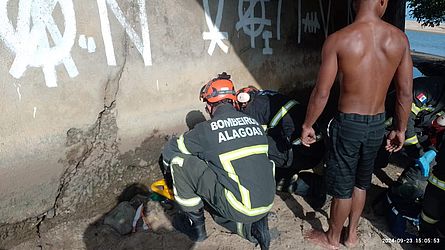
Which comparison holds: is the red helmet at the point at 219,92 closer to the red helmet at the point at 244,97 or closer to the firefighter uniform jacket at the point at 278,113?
the red helmet at the point at 244,97

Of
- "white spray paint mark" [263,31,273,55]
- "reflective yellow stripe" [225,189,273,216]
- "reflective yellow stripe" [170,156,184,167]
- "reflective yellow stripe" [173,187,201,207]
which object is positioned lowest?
"reflective yellow stripe" [173,187,201,207]

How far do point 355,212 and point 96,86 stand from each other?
7.62 feet

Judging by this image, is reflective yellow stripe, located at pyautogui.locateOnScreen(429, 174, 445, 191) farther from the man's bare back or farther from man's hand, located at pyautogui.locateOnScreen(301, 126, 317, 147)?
man's hand, located at pyautogui.locateOnScreen(301, 126, 317, 147)

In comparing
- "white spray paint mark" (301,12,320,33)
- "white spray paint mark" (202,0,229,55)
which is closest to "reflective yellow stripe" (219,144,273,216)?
"white spray paint mark" (202,0,229,55)

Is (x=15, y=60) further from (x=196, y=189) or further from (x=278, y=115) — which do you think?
(x=278, y=115)

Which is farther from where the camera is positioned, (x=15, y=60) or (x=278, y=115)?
(x=278, y=115)

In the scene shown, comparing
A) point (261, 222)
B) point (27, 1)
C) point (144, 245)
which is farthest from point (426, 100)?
point (27, 1)

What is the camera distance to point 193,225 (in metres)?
2.74

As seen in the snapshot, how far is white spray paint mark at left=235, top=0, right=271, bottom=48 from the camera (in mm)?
3664

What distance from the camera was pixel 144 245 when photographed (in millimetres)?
2707

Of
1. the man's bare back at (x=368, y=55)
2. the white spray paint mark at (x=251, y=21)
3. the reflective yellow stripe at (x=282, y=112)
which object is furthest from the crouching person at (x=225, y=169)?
the white spray paint mark at (x=251, y=21)

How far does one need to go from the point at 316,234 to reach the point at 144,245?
55.9 inches

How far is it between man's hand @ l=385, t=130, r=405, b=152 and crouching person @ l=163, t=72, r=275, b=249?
92 cm

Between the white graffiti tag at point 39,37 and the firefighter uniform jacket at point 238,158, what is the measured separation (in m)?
1.17
